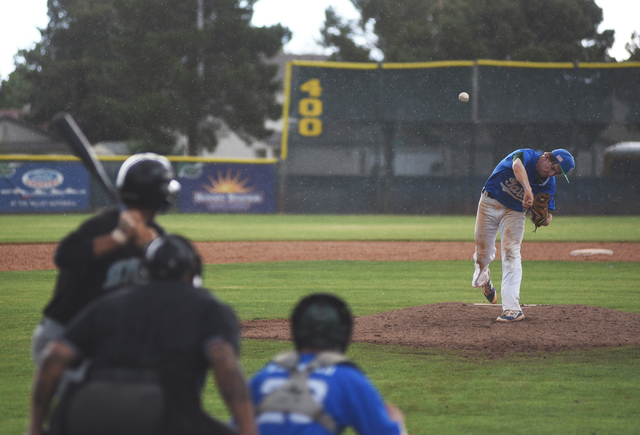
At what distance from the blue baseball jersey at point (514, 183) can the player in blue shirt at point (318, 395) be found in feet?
16.8

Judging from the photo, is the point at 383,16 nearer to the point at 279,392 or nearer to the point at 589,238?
the point at 589,238

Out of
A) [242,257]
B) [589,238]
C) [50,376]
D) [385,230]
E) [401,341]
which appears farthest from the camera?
[385,230]

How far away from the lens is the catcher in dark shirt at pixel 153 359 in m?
2.31

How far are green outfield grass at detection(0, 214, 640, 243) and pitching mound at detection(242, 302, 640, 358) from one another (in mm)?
11407

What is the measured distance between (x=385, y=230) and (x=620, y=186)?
529 inches

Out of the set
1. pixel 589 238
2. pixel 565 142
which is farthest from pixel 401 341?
pixel 565 142

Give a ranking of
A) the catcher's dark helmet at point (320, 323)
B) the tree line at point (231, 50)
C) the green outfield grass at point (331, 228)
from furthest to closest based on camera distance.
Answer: the tree line at point (231, 50)
the green outfield grass at point (331, 228)
the catcher's dark helmet at point (320, 323)

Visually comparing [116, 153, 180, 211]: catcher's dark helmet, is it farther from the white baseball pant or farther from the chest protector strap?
the white baseball pant

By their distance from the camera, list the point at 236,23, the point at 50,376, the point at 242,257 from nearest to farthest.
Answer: the point at 50,376 < the point at 242,257 < the point at 236,23

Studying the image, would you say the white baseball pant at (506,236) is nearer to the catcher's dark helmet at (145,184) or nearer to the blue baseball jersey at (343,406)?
the catcher's dark helmet at (145,184)

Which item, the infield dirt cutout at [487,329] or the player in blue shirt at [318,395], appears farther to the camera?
the infield dirt cutout at [487,329]

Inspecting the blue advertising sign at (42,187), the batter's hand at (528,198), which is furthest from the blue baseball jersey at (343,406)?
the blue advertising sign at (42,187)

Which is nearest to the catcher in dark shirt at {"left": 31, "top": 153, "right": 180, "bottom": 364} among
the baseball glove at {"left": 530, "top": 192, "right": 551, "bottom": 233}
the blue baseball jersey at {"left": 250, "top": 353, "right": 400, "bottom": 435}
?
the blue baseball jersey at {"left": 250, "top": 353, "right": 400, "bottom": 435}

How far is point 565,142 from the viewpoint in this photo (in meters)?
31.5
